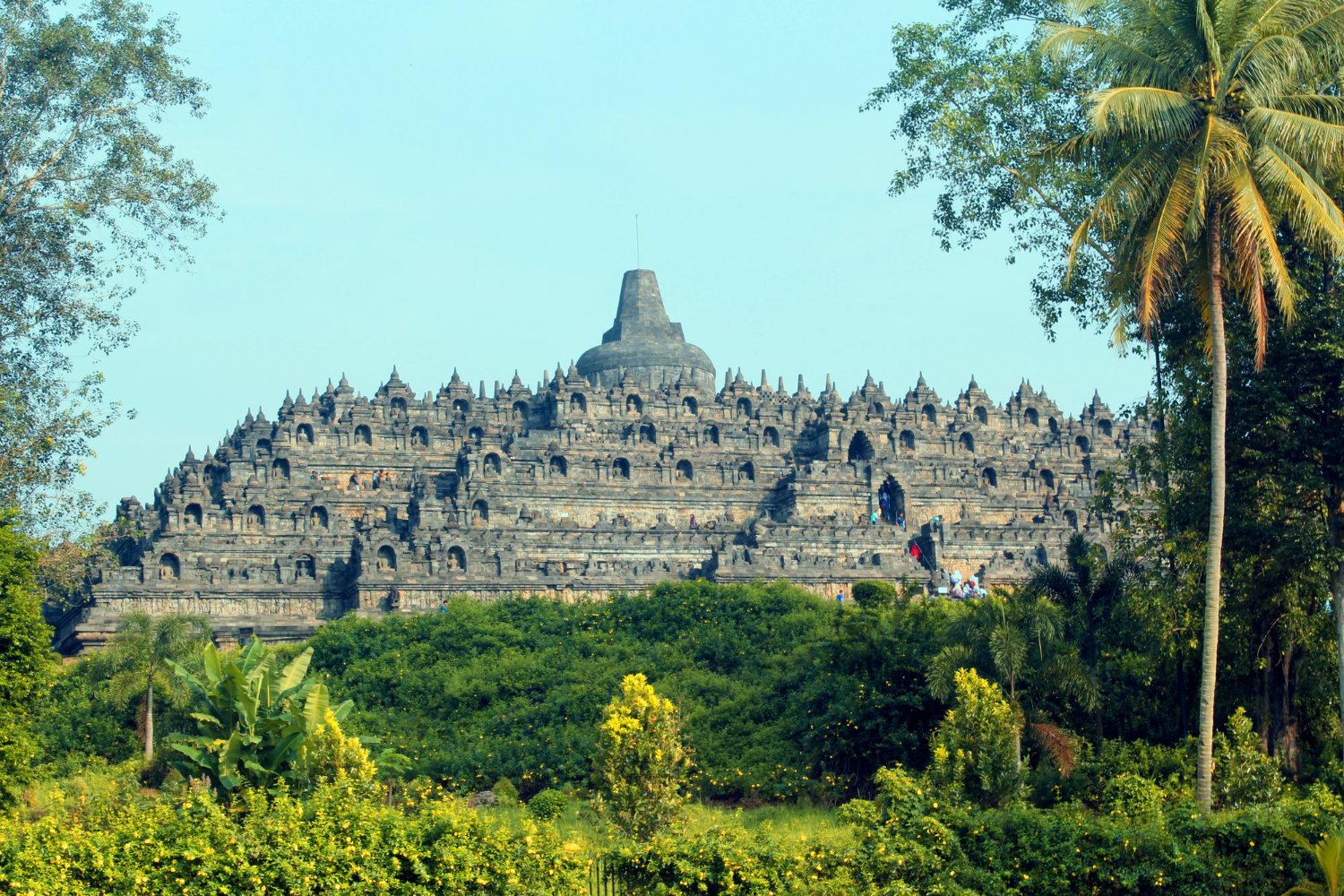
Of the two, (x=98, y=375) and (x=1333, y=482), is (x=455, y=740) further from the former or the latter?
(x=1333, y=482)

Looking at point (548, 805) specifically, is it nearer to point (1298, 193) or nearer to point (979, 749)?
point (979, 749)

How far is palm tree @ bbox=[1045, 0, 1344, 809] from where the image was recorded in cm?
2700

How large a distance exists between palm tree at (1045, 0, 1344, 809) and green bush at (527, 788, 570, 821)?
12.3 meters

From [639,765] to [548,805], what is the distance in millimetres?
5412

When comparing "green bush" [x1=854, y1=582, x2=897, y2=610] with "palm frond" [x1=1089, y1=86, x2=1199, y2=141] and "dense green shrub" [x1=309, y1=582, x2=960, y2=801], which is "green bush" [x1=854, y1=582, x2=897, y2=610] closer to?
"dense green shrub" [x1=309, y1=582, x2=960, y2=801]

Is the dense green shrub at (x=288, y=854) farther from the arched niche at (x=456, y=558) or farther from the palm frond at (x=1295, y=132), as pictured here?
the arched niche at (x=456, y=558)

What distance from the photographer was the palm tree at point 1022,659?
33594 mm

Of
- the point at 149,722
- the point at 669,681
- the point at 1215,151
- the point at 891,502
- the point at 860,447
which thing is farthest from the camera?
the point at 860,447

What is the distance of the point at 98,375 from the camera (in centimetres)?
3581

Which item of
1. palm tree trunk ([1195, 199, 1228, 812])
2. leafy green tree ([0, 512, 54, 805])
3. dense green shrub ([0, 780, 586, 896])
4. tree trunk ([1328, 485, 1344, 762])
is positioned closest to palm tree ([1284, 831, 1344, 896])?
palm tree trunk ([1195, 199, 1228, 812])

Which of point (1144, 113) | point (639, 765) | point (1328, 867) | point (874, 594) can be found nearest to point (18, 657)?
point (639, 765)

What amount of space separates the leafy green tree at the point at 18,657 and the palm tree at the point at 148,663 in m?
10.7

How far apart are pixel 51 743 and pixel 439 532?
2276cm

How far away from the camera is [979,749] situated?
30609mm
